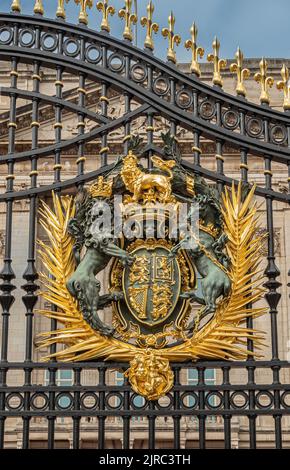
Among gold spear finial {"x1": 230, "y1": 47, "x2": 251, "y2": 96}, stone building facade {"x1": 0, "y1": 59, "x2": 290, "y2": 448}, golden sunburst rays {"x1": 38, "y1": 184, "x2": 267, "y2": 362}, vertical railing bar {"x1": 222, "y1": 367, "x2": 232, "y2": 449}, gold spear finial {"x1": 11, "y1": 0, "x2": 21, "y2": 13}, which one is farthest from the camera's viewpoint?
stone building facade {"x1": 0, "y1": 59, "x2": 290, "y2": 448}

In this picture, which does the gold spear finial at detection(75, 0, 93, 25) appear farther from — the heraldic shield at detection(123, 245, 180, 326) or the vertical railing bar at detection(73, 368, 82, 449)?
the vertical railing bar at detection(73, 368, 82, 449)

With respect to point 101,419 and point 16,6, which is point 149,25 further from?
point 101,419

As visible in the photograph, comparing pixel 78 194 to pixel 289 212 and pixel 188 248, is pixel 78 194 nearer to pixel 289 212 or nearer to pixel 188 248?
pixel 188 248

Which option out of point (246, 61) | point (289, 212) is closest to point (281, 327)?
point (289, 212)

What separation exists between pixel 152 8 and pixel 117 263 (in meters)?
2.90

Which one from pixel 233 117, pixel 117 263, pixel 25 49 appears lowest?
pixel 117 263

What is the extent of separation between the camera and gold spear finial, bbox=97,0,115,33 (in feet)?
36.3

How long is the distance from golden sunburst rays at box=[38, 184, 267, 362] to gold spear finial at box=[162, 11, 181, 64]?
64.4 inches

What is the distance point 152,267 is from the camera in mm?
10148

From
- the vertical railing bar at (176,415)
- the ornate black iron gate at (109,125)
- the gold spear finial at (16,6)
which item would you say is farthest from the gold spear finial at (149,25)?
the vertical railing bar at (176,415)

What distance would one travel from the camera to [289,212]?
62.3 feet

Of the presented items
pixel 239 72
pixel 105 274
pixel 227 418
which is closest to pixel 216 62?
pixel 239 72

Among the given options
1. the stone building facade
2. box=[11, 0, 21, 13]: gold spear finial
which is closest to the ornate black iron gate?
box=[11, 0, 21, 13]: gold spear finial

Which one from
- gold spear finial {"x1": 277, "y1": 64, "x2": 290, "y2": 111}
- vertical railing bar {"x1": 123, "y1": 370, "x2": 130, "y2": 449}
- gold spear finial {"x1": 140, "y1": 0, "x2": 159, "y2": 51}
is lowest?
vertical railing bar {"x1": 123, "y1": 370, "x2": 130, "y2": 449}
